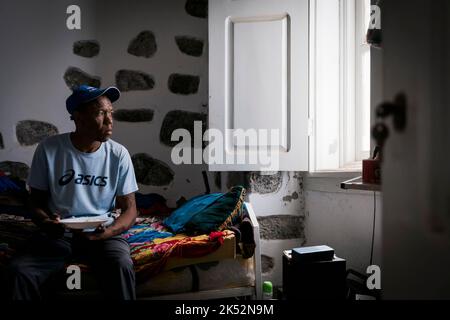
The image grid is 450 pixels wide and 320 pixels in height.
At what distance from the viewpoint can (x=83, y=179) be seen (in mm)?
1605

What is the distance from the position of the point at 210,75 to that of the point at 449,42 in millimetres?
1746

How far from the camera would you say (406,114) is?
520 mm

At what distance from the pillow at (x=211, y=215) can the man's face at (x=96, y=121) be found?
0.58 m

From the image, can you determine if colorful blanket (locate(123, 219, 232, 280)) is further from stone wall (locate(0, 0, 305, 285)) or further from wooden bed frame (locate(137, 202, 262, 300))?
stone wall (locate(0, 0, 305, 285))

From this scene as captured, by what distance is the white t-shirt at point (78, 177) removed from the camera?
158 cm

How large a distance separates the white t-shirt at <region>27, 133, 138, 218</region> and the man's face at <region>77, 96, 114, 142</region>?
0.24 feet

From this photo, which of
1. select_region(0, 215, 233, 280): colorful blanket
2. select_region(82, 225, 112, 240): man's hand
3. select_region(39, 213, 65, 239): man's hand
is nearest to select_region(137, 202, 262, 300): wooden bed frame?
select_region(0, 215, 233, 280): colorful blanket

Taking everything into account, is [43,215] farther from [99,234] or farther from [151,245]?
[151,245]

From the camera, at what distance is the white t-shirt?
1579 mm

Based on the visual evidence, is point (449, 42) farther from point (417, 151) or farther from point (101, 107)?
point (101, 107)

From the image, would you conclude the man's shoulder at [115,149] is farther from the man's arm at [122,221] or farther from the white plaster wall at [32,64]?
the white plaster wall at [32,64]

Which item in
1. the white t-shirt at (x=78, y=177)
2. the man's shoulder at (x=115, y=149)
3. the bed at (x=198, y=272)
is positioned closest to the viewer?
the bed at (x=198, y=272)

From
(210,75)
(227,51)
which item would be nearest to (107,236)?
(210,75)

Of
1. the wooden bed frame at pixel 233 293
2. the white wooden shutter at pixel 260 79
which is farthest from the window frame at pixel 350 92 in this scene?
the wooden bed frame at pixel 233 293
